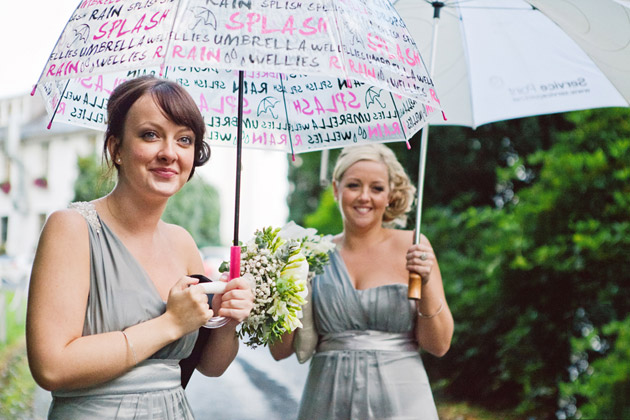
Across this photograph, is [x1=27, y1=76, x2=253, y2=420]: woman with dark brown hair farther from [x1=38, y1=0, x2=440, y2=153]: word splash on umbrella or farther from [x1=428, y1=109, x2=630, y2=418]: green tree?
[x1=428, y1=109, x2=630, y2=418]: green tree

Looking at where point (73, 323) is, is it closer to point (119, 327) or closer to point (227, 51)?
point (119, 327)

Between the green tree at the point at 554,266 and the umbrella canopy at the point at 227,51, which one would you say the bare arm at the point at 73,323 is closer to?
the umbrella canopy at the point at 227,51

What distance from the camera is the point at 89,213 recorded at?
2508 mm

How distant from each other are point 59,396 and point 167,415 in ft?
1.27

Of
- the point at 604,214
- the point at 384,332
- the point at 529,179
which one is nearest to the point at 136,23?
the point at 384,332

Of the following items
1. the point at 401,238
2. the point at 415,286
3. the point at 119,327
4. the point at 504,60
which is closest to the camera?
the point at 119,327

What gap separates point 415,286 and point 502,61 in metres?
1.61

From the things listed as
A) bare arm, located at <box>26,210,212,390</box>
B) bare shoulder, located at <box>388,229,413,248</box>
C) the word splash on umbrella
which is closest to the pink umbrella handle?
bare arm, located at <box>26,210,212,390</box>

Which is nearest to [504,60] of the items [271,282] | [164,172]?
[271,282]

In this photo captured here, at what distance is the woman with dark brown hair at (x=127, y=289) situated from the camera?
2.30 metres

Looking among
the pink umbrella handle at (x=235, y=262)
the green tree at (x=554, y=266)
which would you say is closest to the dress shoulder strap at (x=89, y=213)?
the pink umbrella handle at (x=235, y=262)

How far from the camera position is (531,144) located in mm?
8477

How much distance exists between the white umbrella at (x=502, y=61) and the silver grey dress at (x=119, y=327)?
5.49ft

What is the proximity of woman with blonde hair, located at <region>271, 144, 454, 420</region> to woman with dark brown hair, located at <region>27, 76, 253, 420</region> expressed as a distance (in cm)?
108
